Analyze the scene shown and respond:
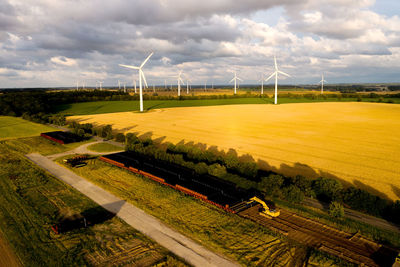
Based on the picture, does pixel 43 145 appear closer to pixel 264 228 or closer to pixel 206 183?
pixel 206 183

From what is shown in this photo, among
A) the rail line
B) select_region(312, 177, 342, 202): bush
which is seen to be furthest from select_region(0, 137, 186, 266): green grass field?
select_region(312, 177, 342, 202): bush

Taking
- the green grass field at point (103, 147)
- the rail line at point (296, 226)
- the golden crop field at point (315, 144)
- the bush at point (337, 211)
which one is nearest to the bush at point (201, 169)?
the rail line at point (296, 226)

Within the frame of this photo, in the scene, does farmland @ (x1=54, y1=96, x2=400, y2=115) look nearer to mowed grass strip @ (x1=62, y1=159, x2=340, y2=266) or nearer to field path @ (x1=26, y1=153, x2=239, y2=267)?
field path @ (x1=26, y1=153, x2=239, y2=267)

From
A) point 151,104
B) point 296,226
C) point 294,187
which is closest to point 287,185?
point 294,187

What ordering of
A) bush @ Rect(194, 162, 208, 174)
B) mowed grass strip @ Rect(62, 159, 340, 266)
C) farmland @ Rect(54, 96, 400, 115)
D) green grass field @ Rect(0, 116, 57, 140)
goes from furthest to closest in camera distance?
farmland @ Rect(54, 96, 400, 115)
green grass field @ Rect(0, 116, 57, 140)
bush @ Rect(194, 162, 208, 174)
mowed grass strip @ Rect(62, 159, 340, 266)

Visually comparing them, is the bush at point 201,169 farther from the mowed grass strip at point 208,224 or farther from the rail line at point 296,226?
the mowed grass strip at point 208,224

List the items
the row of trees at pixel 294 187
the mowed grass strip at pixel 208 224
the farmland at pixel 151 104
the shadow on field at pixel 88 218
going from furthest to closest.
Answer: the farmland at pixel 151 104, the row of trees at pixel 294 187, the shadow on field at pixel 88 218, the mowed grass strip at pixel 208 224
